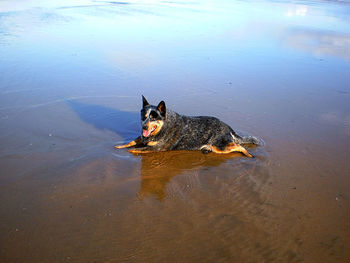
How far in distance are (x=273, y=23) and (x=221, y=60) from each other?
11751mm

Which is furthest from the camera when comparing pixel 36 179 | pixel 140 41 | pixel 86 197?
pixel 140 41

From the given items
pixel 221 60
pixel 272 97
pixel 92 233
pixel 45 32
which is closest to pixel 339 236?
pixel 92 233

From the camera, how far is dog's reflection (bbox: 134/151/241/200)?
17.6 ft

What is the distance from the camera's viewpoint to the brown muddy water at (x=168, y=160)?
407 cm

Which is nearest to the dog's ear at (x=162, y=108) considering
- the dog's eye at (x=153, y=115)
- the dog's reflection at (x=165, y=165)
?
the dog's eye at (x=153, y=115)

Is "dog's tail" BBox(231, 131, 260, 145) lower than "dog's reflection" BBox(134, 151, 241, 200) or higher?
higher

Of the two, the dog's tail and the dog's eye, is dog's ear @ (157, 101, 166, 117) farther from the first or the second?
the dog's tail

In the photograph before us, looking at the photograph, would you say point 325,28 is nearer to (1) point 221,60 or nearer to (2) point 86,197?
(1) point 221,60

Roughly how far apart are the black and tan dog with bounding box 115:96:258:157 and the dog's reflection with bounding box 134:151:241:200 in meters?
0.17

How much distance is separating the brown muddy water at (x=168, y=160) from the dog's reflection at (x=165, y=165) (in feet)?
0.11

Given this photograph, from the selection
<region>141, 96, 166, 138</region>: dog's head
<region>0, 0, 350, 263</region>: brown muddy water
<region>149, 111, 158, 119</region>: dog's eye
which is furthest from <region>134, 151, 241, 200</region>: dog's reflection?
<region>149, 111, 158, 119</region>: dog's eye

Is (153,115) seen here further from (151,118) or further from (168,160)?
(168,160)

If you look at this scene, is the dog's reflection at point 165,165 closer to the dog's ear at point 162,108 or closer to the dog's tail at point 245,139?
the dog's tail at point 245,139

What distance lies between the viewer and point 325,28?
20.9 m
